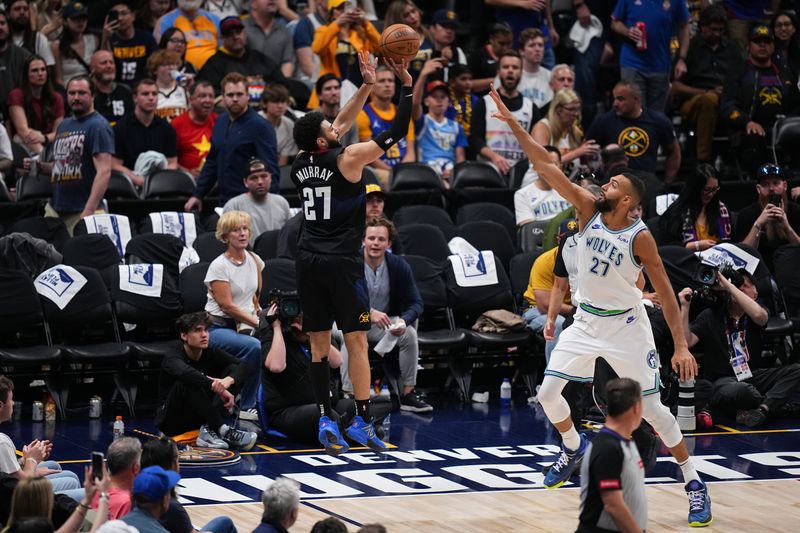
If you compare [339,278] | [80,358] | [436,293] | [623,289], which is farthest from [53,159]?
[623,289]

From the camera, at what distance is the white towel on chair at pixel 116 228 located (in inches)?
517

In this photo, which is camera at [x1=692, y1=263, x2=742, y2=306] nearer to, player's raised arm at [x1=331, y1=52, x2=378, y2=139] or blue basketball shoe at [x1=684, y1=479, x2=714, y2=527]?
blue basketball shoe at [x1=684, y1=479, x2=714, y2=527]

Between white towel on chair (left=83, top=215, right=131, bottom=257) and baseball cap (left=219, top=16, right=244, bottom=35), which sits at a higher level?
baseball cap (left=219, top=16, right=244, bottom=35)

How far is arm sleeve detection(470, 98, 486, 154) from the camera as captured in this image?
15344 millimetres

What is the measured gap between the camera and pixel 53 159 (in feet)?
44.7

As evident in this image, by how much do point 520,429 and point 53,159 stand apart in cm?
543

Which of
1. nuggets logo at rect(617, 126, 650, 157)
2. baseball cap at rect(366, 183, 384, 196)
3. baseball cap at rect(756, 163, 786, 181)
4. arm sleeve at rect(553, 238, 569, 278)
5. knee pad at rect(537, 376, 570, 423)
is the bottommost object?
knee pad at rect(537, 376, 570, 423)

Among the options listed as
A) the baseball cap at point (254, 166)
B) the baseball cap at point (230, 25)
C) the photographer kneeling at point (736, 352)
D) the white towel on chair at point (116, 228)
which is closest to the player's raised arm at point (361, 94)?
the baseball cap at point (254, 166)

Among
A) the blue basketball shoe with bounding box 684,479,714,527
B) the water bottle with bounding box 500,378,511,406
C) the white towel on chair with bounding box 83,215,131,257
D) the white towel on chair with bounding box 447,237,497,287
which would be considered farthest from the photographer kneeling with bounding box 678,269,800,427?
the white towel on chair with bounding box 83,215,131,257

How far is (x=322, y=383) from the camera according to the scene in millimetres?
9820

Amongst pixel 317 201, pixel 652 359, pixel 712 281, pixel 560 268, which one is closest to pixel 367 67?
pixel 317 201

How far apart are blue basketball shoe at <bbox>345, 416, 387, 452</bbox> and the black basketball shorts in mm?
713

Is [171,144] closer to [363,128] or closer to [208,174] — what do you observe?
[208,174]

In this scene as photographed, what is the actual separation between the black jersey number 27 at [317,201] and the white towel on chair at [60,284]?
3.56 meters
